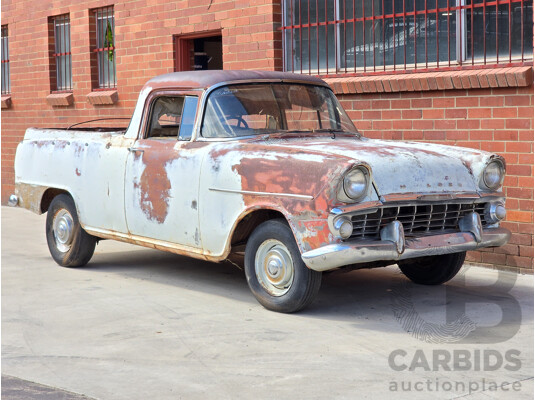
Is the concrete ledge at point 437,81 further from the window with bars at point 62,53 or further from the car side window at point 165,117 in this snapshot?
the window with bars at point 62,53

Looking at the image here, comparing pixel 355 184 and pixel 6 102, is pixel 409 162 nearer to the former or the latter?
pixel 355 184

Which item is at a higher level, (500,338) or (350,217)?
(350,217)

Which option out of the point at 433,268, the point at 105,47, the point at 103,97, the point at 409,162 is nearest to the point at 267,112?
the point at 409,162

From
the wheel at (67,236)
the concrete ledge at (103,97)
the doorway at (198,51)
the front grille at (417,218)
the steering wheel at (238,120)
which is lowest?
the wheel at (67,236)

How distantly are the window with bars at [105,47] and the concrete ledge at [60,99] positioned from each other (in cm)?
56

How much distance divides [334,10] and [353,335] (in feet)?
15.8

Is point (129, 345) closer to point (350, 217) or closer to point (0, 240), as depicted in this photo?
point (350, 217)

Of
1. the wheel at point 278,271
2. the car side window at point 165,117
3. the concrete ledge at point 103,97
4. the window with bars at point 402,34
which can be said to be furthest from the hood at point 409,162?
the concrete ledge at point 103,97

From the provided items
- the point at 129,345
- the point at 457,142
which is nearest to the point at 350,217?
the point at 129,345

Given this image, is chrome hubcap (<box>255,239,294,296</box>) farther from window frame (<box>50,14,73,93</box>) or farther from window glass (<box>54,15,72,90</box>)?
window glass (<box>54,15,72,90</box>)

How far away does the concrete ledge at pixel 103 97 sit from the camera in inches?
498

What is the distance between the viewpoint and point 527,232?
7855mm

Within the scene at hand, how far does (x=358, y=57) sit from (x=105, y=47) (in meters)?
5.04

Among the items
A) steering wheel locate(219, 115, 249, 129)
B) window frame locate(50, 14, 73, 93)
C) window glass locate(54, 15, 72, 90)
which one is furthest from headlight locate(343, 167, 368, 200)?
window glass locate(54, 15, 72, 90)
